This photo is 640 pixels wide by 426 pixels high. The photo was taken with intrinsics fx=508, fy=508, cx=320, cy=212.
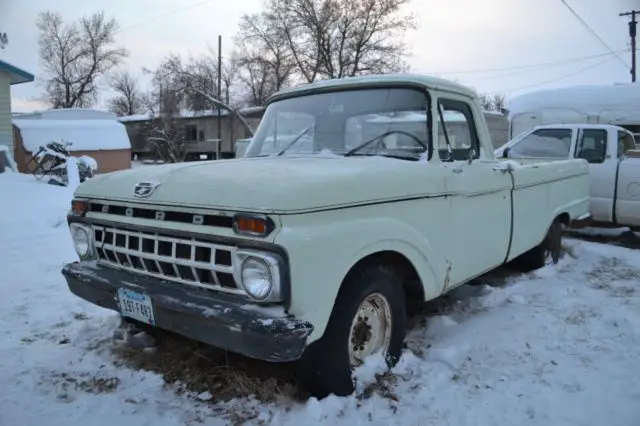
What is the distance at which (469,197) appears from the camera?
386 centimetres

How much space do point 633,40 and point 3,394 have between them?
33.0 meters

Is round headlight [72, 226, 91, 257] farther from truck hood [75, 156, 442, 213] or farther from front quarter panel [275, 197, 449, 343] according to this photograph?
front quarter panel [275, 197, 449, 343]

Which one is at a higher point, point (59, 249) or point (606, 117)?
point (606, 117)

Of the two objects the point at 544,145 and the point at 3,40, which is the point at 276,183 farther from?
the point at 3,40

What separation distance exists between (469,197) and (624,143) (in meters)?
6.14

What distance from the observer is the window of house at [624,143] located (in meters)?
8.00

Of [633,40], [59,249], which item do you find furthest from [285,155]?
[633,40]

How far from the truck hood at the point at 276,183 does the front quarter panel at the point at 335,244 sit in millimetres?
72

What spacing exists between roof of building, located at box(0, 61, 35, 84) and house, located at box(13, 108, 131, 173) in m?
3.51

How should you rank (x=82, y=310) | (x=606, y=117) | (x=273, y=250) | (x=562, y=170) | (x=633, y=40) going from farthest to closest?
1. (x=633, y=40)
2. (x=606, y=117)
3. (x=562, y=170)
4. (x=82, y=310)
5. (x=273, y=250)

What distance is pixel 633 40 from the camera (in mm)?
27844

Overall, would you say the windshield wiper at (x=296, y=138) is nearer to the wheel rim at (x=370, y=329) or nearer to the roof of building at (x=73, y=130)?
the wheel rim at (x=370, y=329)

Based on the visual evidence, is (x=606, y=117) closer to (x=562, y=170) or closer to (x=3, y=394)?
(x=562, y=170)

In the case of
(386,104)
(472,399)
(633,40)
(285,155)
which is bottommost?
(472,399)
